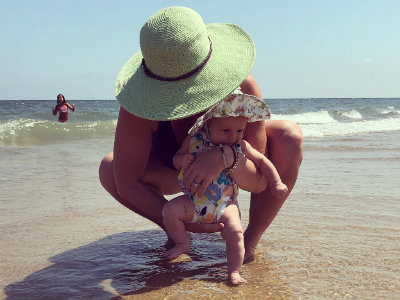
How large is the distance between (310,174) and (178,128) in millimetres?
2729

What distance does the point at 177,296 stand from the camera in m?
1.88

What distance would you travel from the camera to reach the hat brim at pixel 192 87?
5.88ft

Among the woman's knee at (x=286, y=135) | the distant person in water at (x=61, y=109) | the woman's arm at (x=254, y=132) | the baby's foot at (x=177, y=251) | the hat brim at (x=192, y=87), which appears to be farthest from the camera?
the distant person in water at (x=61, y=109)

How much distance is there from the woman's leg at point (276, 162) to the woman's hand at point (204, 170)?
42 centimetres

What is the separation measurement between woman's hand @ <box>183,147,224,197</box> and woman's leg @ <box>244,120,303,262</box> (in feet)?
1.37

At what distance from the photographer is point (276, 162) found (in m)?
2.35

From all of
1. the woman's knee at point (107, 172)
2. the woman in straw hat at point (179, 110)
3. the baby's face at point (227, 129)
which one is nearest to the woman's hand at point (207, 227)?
the woman in straw hat at point (179, 110)

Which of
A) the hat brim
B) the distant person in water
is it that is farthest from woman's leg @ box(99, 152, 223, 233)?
the distant person in water

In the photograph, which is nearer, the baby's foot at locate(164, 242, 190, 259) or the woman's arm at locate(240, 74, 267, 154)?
the baby's foot at locate(164, 242, 190, 259)

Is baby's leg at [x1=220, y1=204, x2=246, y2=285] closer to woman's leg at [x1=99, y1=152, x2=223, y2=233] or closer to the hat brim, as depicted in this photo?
woman's leg at [x1=99, y1=152, x2=223, y2=233]

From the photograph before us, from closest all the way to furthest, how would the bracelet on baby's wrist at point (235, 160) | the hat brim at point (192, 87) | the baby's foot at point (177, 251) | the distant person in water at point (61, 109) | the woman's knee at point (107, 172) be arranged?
the hat brim at point (192, 87), the baby's foot at point (177, 251), the bracelet on baby's wrist at point (235, 160), the woman's knee at point (107, 172), the distant person in water at point (61, 109)

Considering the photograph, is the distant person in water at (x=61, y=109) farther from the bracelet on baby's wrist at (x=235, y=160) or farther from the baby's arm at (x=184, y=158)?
the bracelet on baby's wrist at (x=235, y=160)

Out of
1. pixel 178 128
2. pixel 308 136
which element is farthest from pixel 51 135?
pixel 178 128

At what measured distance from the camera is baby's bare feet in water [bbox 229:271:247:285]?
1.94m
